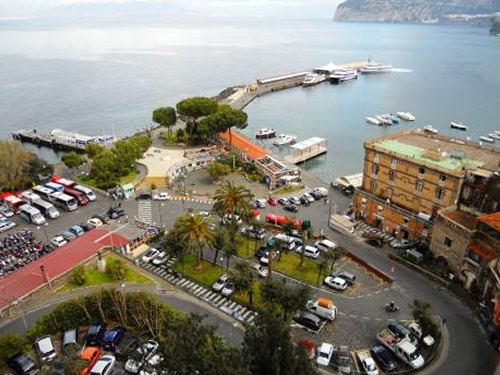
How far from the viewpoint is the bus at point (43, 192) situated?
67.7 metres

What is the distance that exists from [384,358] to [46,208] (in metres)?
54.2

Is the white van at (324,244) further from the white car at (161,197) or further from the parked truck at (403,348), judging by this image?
the white car at (161,197)

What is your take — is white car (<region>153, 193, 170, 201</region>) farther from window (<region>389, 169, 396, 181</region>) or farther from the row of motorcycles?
window (<region>389, 169, 396, 181</region>)

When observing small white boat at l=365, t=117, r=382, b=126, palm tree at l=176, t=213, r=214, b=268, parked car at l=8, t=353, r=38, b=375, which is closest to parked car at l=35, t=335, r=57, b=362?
parked car at l=8, t=353, r=38, b=375

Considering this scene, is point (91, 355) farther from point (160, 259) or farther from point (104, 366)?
point (160, 259)

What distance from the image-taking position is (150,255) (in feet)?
169

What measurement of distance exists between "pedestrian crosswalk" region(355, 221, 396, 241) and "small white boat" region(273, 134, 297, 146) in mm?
48044

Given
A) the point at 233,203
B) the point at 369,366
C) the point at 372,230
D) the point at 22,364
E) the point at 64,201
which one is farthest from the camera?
the point at 64,201

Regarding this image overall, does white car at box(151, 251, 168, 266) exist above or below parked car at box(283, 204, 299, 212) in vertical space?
below

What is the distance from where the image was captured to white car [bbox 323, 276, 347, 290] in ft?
148

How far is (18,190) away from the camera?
73.1m

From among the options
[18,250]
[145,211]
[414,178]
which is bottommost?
[18,250]

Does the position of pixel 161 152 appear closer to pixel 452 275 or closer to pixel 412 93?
pixel 452 275

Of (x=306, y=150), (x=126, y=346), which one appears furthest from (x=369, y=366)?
(x=306, y=150)
